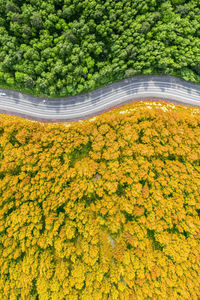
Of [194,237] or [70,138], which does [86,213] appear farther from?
[194,237]

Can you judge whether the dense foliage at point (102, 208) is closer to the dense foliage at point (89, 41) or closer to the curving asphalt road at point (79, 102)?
the curving asphalt road at point (79, 102)

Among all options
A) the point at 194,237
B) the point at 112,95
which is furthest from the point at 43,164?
the point at 194,237

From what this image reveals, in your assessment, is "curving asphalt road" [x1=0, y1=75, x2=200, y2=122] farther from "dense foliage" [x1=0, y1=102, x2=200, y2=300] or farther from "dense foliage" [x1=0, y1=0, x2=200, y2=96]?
"dense foliage" [x1=0, y1=102, x2=200, y2=300]

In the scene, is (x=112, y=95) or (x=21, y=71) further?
(x=112, y=95)

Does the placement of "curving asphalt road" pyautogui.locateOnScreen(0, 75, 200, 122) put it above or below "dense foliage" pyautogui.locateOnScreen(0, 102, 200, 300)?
above

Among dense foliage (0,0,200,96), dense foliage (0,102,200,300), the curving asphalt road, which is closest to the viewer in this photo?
dense foliage (0,102,200,300)

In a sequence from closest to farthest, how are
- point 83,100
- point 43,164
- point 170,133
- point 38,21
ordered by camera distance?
point 38,21 → point 43,164 → point 170,133 → point 83,100

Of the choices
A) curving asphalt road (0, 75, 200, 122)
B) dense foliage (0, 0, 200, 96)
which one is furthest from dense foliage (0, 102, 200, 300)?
dense foliage (0, 0, 200, 96)
